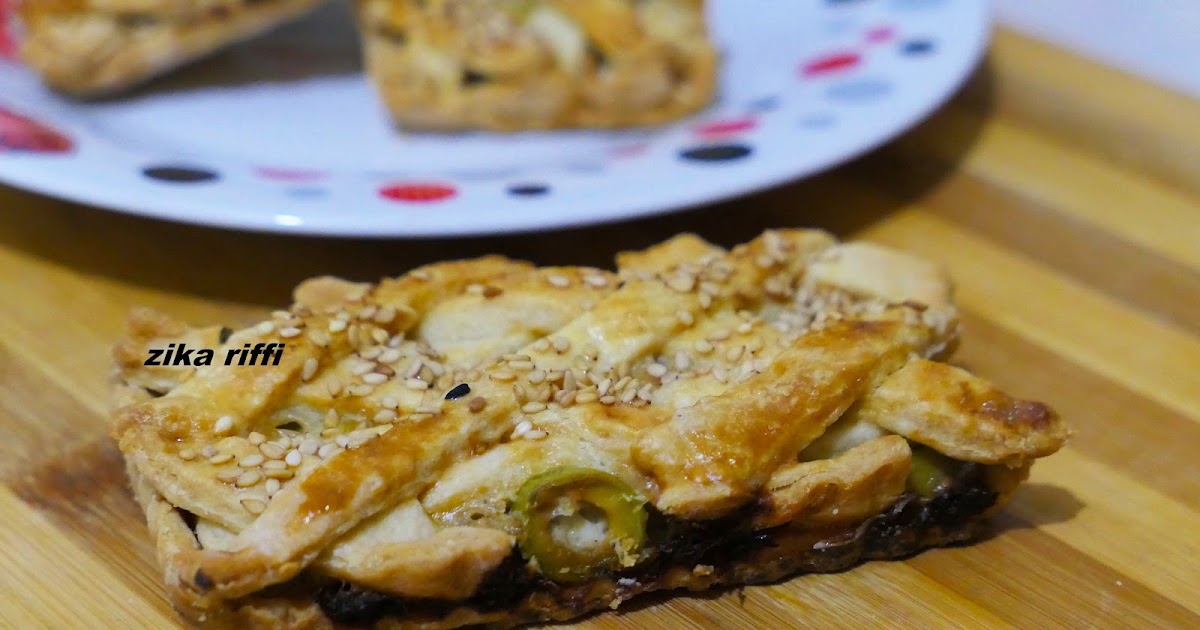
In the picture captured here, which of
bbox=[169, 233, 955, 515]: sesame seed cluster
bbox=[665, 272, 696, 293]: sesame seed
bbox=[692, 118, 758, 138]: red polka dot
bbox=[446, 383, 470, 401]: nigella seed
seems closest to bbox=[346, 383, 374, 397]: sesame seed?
bbox=[169, 233, 955, 515]: sesame seed cluster

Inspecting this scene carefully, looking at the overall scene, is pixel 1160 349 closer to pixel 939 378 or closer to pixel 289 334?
pixel 939 378

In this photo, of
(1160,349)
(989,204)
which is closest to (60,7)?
(989,204)

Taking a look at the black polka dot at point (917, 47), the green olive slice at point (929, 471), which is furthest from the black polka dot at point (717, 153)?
the green olive slice at point (929, 471)

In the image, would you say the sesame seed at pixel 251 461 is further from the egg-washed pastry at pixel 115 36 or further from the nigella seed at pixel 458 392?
the egg-washed pastry at pixel 115 36

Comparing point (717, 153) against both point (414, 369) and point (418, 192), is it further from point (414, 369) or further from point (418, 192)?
point (414, 369)

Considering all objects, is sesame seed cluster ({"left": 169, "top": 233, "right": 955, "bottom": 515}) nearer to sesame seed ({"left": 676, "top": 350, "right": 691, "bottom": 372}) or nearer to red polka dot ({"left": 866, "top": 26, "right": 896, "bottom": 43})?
sesame seed ({"left": 676, "top": 350, "right": 691, "bottom": 372})
